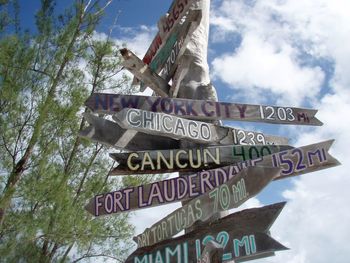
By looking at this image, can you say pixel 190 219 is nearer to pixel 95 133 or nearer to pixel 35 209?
pixel 95 133

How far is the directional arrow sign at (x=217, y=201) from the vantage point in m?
1.72

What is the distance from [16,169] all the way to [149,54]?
134 inches

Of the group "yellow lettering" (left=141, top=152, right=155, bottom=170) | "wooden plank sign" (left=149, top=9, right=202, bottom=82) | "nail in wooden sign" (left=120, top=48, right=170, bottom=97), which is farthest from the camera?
"wooden plank sign" (left=149, top=9, right=202, bottom=82)

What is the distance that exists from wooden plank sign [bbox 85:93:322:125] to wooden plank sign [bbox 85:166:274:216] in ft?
1.60

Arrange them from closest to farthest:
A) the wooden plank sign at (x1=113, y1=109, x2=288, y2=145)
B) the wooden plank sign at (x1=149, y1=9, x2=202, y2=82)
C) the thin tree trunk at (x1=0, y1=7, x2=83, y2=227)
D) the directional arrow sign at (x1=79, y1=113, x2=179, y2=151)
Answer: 1. the wooden plank sign at (x1=113, y1=109, x2=288, y2=145)
2. the directional arrow sign at (x1=79, y1=113, x2=179, y2=151)
3. the wooden plank sign at (x1=149, y1=9, x2=202, y2=82)
4. the thin tree trunk at (x1=0, y1=7, x2=83, y2=227)

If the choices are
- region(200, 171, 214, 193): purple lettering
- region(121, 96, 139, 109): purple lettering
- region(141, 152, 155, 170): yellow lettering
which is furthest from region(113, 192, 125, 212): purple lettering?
region(121, 96, 139, 109): purple lettering

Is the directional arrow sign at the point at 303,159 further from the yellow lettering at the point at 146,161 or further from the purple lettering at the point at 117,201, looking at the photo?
the purple lettering at the point at 117,201

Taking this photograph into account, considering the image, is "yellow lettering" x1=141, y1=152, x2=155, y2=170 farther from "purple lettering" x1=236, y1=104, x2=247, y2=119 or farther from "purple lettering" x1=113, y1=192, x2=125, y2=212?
"purple lettering" x1=236, y1=104, x2=247, y2=119

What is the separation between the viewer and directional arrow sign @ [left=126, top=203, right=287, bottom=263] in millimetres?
1694

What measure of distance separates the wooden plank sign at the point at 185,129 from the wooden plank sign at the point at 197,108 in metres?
0.09

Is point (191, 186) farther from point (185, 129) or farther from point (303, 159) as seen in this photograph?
point (303, 159)

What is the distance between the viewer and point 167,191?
215 cm

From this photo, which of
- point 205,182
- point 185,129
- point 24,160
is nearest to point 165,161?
point 185,129

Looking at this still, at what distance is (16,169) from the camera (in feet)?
19.0
